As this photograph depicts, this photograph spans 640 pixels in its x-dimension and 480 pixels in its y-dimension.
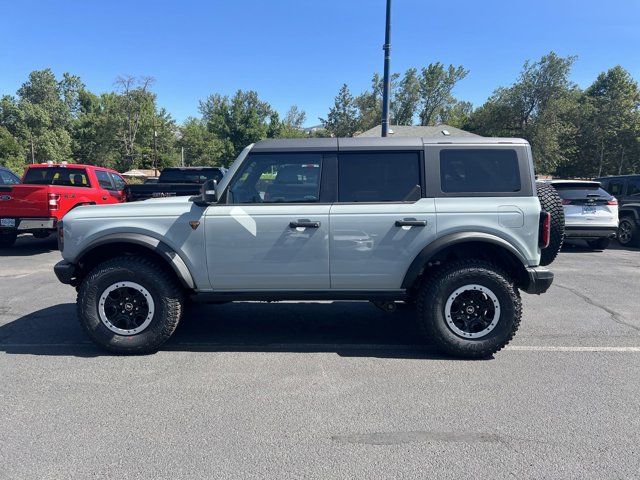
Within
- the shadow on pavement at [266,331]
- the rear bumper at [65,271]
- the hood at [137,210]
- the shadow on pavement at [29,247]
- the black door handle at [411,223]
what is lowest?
the shadow on pavement at [266,331]

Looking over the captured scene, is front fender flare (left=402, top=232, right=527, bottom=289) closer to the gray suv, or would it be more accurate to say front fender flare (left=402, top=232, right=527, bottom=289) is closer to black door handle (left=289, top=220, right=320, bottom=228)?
the gray suv

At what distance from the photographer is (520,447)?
2.81m

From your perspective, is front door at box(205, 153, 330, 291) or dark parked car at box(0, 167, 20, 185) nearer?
front door at box(205, 153, 330, 291)

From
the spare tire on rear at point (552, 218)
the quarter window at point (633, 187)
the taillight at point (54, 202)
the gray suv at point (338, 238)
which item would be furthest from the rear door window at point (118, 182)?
the quarter window at point (633, 187)

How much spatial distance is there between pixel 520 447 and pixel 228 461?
1804 millimetres

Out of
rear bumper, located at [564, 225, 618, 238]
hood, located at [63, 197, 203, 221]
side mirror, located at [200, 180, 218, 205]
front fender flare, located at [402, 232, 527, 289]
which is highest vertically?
side mirror, located at [200, 180, 218, 205]

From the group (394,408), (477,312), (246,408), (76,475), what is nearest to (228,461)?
(246,408)

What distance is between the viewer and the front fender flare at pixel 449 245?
4.04 metres

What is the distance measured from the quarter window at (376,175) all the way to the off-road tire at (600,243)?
9.13 m

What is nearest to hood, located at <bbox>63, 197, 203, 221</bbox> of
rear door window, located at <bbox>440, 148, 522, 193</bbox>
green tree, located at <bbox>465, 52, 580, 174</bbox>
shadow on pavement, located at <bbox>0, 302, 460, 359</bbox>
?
shadow on pavement, located at <bbox>0, 302, 460, 359</bbox>

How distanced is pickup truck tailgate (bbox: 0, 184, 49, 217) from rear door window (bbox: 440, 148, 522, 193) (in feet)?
28.1

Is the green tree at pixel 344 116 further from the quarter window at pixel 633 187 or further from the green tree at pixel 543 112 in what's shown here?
the quarter window at pixel 633 187

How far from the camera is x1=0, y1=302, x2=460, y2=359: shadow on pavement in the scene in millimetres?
4449

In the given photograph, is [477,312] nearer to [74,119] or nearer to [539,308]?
[539,308]
